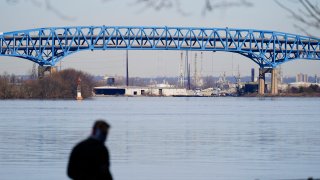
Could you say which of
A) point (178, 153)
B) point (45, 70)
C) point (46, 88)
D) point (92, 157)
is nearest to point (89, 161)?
point (92, 157)

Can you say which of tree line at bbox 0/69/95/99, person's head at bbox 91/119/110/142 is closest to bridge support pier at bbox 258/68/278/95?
tree line at bbox 0/69/95/99

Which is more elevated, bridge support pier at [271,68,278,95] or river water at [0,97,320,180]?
bridge support pier at [271,68,278,95]

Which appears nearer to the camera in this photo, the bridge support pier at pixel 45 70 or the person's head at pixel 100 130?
the person's head at pixel 100 130

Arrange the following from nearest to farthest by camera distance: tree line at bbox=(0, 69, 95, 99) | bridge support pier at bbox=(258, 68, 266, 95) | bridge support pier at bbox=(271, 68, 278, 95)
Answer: tree line at bbox=(0, 69, 95, 99) < bridge support pier at bbox=(271, 68, 278, 95) < bridge support pier at bbox=(258, 68, 266, 95)

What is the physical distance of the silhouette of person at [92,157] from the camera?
39.8 feet

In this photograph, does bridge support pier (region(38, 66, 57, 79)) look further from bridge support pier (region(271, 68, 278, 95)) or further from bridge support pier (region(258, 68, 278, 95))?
bridge support pier (region(271, 68, 278, 95))

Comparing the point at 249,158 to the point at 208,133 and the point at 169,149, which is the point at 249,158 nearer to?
the point at 169,149

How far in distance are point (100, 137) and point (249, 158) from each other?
1716cm

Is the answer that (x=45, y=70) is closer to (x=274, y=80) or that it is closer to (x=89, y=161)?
(x=274, y=80)

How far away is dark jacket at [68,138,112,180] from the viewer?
39.8 ft

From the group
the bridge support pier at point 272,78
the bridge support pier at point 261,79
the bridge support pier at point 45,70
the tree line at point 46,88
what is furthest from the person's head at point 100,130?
the bridge support pier at point 261,79

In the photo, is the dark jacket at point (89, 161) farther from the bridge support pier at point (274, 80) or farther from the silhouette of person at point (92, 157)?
the bridge support pier at point (274, 80)

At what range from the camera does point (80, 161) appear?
12.3 m

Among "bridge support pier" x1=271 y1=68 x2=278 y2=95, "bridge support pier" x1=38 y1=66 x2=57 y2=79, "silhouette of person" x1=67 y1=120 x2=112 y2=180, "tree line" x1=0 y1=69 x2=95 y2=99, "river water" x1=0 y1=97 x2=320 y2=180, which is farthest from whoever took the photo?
"bridge support pier" x1=271 y1=68 x2=278 y2=95
